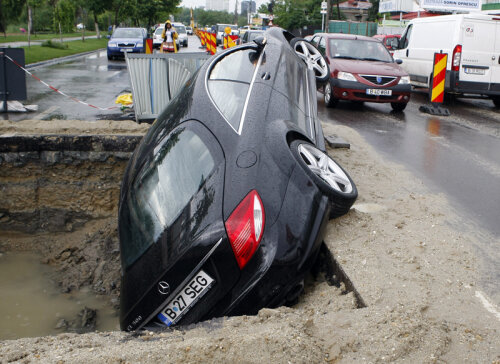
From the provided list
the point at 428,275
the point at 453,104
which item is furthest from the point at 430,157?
the point at 453,104

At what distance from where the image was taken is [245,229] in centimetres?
306

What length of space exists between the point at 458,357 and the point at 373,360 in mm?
433

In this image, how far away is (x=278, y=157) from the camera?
3449 mm

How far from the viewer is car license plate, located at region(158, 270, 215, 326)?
3096 millimetres

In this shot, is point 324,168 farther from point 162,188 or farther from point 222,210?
point 162,188

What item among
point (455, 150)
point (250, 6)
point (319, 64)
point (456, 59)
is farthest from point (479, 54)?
point (250, 6)

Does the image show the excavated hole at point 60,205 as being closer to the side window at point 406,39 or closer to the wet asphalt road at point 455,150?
the wet asphalt road at point 455,150

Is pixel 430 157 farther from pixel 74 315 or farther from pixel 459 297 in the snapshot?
pixel 74 315

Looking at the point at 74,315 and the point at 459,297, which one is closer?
the point at 459,297

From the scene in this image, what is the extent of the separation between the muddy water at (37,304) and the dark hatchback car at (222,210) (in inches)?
61.3

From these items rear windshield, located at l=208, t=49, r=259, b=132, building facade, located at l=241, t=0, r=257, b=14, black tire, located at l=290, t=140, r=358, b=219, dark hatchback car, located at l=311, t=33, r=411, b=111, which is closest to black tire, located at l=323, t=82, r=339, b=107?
dark hatchback car, located at l=311, t=33, r=411, b=111

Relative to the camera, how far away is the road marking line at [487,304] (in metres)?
3.09

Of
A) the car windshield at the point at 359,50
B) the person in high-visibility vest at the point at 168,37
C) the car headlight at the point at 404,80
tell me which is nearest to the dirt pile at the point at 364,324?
the car headlight at the point at 404,80

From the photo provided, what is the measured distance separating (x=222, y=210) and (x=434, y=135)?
7214 millimetres
